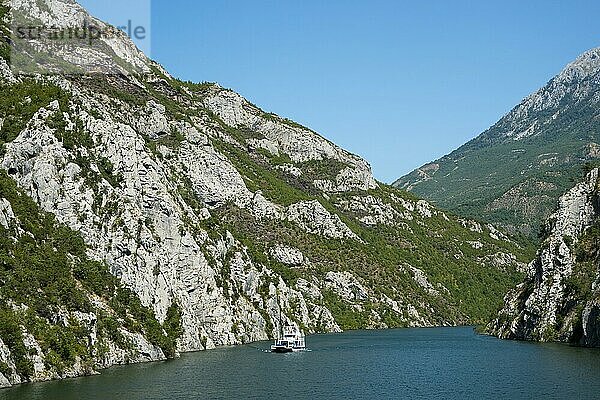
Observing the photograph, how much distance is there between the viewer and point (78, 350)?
288 ft

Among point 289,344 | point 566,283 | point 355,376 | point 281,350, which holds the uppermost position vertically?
point 566,283

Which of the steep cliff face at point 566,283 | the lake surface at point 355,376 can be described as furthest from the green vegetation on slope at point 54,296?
the steep cliff face at point 566,283

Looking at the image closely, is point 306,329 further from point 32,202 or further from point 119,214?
point 32,202

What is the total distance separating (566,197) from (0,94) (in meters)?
110

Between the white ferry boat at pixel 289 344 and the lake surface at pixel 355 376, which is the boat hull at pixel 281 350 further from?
the lake surface at pixel 355 376

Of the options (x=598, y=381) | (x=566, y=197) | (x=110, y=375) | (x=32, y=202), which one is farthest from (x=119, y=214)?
(x=566, y=197)

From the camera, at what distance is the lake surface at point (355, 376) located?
7531cm

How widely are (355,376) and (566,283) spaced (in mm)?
61925

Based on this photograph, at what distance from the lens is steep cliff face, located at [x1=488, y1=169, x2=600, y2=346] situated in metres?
127

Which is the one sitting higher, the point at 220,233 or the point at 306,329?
the point at 220,233

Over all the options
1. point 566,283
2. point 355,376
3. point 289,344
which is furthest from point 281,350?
point 566,283

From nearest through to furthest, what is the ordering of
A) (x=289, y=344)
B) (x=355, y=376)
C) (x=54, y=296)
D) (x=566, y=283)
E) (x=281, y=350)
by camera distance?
1. (x=54, y=296)
2. (x=355, y=376)
3. (x=281, y=350)
4. (x=289, y=344)
5. (x=566, y=283)

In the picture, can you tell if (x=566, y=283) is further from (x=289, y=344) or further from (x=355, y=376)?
(x=355, y=376)

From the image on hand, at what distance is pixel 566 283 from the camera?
138 m
